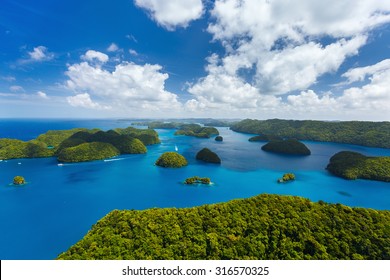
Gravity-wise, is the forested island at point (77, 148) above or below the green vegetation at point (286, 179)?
above

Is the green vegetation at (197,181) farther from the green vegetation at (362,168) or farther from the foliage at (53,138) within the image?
the foliage at (53,138)

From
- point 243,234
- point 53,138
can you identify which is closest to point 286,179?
point 243,234


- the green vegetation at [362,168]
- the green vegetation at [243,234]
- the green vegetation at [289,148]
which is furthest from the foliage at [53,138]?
the green vegetation at [362,168]

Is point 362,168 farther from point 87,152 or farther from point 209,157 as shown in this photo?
point 87,152

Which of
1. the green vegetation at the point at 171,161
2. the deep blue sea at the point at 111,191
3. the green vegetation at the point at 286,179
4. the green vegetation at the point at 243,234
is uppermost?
the green vegetation at the point at 243,234

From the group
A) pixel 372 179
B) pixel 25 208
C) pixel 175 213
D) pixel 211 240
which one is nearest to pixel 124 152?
pixel 25 208

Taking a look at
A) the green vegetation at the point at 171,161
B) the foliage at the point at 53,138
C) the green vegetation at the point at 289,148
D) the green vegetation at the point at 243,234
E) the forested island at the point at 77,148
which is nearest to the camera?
the green vegetation at the point at 243,234

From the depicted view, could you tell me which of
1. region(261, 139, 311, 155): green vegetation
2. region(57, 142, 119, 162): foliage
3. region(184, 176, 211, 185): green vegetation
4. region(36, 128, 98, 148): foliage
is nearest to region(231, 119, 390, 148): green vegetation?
region(261, 139, 311, 155): green vegetation
